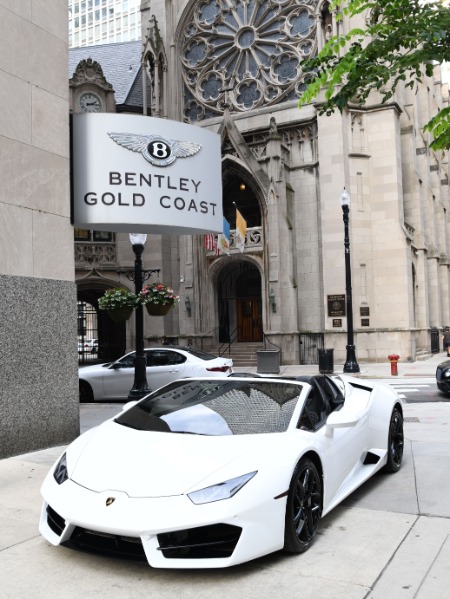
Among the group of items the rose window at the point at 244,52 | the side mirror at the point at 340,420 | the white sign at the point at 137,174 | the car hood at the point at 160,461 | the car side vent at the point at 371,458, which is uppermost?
the rose window at the point at 244,52

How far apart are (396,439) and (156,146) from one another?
5.62 m

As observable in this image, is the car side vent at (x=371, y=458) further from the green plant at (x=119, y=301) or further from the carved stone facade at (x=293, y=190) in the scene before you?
the carved stone facade at (x=293, y=190)

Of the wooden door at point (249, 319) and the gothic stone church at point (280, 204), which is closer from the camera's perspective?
the gothic stone church at point (280, 204)

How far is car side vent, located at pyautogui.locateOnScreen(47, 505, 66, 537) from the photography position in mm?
4117

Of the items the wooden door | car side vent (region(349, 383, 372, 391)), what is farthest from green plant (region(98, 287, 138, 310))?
the wooden door

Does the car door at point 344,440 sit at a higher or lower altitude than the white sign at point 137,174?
lower

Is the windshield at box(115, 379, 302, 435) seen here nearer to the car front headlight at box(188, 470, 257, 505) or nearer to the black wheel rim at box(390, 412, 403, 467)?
the car front headlight at box(188, 470, 257, 505)

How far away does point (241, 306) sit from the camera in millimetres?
32594

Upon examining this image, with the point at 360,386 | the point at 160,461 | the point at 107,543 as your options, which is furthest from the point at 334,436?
the point at 107,543

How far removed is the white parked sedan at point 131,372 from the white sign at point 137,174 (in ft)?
17.0

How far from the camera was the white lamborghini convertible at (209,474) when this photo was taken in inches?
150

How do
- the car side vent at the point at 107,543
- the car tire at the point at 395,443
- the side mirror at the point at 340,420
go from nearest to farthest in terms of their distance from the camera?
the car side vent at the point at 107,543, the side mirror at the point at 340,420, the car tire at the point at 395,443

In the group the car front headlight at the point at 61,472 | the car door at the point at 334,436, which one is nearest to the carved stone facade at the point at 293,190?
the car door at the point at 334,436

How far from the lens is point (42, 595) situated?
12.0 ft
